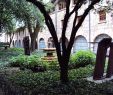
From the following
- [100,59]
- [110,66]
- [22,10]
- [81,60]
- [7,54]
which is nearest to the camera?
[100,59]

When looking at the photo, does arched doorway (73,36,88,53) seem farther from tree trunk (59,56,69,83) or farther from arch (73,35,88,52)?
tree trunk (59,56,69,83)

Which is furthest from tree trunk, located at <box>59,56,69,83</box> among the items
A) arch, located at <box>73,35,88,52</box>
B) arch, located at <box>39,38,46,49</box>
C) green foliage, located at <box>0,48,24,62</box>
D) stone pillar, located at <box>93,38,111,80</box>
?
arch, located at <box>39,38,46,49</box>

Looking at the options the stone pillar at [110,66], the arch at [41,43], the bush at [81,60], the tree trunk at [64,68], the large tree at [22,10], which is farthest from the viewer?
the arch at [41,43]

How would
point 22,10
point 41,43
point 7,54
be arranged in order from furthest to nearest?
1. point 41,43
2. point 7,54
3. point 22,10

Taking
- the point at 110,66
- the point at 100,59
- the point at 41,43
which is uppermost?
the point at 41,43

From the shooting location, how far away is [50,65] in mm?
16750

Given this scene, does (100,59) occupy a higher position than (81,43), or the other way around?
(81,43)

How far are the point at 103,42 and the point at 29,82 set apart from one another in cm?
337

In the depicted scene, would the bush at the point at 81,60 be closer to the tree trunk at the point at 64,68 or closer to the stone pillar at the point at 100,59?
the stone pillar at the point at 100,59

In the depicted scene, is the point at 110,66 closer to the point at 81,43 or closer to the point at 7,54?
the point at 7,54

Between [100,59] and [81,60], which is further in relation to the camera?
[81,60]

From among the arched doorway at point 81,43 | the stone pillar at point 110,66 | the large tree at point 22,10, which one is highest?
the large tree at point 22,10

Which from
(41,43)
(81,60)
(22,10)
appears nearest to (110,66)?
(81,60)

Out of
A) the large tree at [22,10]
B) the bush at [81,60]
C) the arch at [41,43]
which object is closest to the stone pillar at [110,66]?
the bush at [81,60]
